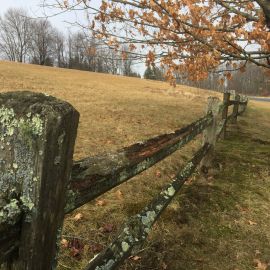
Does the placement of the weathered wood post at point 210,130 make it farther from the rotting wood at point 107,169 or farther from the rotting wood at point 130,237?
the rotting wood at point 107,169

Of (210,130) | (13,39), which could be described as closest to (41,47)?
(13,39)

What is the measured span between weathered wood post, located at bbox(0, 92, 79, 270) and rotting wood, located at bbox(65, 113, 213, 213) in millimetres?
313

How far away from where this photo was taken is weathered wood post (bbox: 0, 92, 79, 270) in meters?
1.38

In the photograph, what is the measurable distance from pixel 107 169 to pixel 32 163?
0.86 metres

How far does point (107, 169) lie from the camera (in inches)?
88.1

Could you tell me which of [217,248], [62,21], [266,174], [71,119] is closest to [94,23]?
[62,21]

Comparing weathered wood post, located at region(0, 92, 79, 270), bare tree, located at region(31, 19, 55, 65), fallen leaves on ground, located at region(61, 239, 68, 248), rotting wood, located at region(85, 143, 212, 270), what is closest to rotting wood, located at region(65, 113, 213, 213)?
weathered wood post, located at region(0, 92, 79, 270)

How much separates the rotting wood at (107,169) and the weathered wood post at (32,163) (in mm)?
313

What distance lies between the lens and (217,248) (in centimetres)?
441

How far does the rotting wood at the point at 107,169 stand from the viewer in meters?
1.93

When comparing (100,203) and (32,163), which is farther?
(100,203)

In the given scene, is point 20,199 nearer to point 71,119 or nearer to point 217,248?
point 71,119

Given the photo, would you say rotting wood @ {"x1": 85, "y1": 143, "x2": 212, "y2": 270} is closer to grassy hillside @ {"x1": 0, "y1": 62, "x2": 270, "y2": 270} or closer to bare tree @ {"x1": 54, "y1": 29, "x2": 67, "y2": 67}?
grassy hillside @ {"x1": 0, "y1": 62, "x2": 270, "y2": 270}

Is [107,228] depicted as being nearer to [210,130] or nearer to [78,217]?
[78,217]
